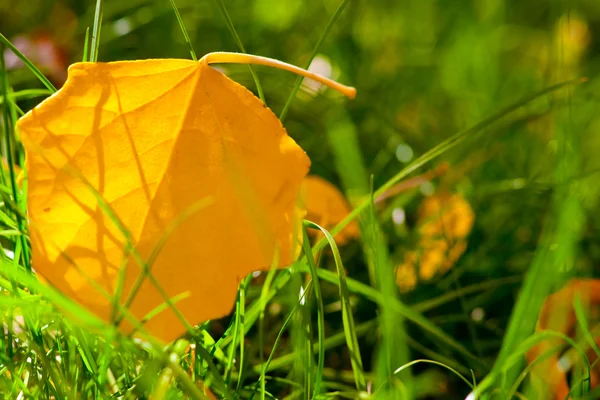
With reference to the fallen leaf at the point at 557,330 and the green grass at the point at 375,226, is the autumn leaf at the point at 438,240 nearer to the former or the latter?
the green grass at the point at 375,226

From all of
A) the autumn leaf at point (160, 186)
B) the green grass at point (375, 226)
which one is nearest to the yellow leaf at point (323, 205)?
the green grass at point (375, 226)

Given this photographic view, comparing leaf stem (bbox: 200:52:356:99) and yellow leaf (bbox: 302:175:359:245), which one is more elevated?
leaf stem (bbox: 200:52:356:99)

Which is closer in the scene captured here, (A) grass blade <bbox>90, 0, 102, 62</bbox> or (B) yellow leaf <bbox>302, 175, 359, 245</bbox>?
(A) grass blade <bbox>90, 0, 102, 62</bbox>

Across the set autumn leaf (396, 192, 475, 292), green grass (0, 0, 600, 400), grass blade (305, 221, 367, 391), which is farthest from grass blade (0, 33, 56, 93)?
autumn leaf (396, 192, 475, 292)

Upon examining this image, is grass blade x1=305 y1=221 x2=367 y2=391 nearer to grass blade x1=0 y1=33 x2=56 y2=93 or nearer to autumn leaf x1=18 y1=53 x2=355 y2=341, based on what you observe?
autumn leaf x1=18 y1=53 x2=355 y2=341

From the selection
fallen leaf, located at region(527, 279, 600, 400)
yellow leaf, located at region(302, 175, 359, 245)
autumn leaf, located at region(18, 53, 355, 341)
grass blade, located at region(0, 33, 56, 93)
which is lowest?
fallen leaf, located at region(527, 279, 600, 400)

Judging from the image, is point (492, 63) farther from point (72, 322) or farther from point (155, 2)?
point (72, 322)
